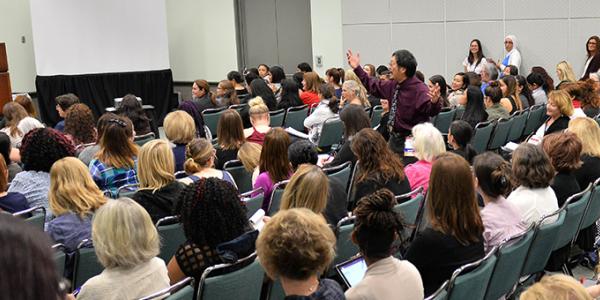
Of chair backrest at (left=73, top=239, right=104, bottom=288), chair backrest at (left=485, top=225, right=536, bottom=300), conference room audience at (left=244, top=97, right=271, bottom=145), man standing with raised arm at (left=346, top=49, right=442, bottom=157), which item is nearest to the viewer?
chair backrest at (left=485, top=225, right=536, bottom=300)

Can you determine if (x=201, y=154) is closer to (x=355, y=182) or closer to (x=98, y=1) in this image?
(x=355, y=182)

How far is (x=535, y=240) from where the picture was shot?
418 centimetres

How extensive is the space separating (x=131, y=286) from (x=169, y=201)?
160 centimetres

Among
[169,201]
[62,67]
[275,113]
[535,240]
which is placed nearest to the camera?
[535,240]

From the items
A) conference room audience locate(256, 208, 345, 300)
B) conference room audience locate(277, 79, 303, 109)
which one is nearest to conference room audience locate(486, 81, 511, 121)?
conference room audience locate(277, 79, 303, 109)

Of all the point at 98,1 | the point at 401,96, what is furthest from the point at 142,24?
the point at 401,96

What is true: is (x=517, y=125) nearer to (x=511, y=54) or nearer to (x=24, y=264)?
(x=511, y=54)

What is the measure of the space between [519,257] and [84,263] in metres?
2.26

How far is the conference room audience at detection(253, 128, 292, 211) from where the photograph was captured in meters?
5.36

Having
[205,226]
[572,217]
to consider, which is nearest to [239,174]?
[205,226]

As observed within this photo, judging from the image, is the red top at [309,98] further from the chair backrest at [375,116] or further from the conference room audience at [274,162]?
the conference room audience at [274,162]

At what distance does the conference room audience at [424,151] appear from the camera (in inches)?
220

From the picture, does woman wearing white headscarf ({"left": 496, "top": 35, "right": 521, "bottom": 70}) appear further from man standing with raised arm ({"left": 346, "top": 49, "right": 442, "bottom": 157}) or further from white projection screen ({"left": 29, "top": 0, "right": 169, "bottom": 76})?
white projection screen ({"left": 29, "top": 0, "right": 169, "bottom": 76})

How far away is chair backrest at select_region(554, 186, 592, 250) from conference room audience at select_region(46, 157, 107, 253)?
2.72 m
